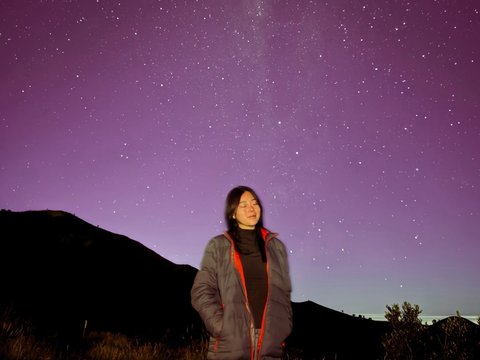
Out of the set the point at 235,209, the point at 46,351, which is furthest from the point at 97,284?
the point at 235,209

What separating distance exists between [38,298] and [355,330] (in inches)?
1509

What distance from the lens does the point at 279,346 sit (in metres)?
2.55

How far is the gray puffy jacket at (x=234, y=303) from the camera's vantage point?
2.46m

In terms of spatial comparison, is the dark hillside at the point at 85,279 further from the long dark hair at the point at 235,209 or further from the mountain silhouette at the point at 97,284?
the long dark hair at the point at 235,209

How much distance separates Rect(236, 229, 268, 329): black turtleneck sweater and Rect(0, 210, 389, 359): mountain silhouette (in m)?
8.48

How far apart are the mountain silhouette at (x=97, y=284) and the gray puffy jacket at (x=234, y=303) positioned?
8360 millimetres

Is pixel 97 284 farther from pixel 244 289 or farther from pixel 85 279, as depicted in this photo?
pixel 244 289

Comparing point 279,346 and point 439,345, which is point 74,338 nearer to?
point 279,346

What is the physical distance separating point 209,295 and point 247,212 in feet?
2.48

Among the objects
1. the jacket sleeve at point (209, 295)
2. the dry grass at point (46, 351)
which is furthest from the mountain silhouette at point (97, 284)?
the jacket sleeve at point (209, 295)

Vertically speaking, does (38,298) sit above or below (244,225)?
below

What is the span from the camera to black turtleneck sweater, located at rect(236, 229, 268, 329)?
2.64 meters

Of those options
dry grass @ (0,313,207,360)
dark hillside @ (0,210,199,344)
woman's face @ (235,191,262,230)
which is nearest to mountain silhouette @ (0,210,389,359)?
dark hillside @ (0,210,199,344)

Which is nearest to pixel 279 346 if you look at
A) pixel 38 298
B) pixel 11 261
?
pixel 38 298
